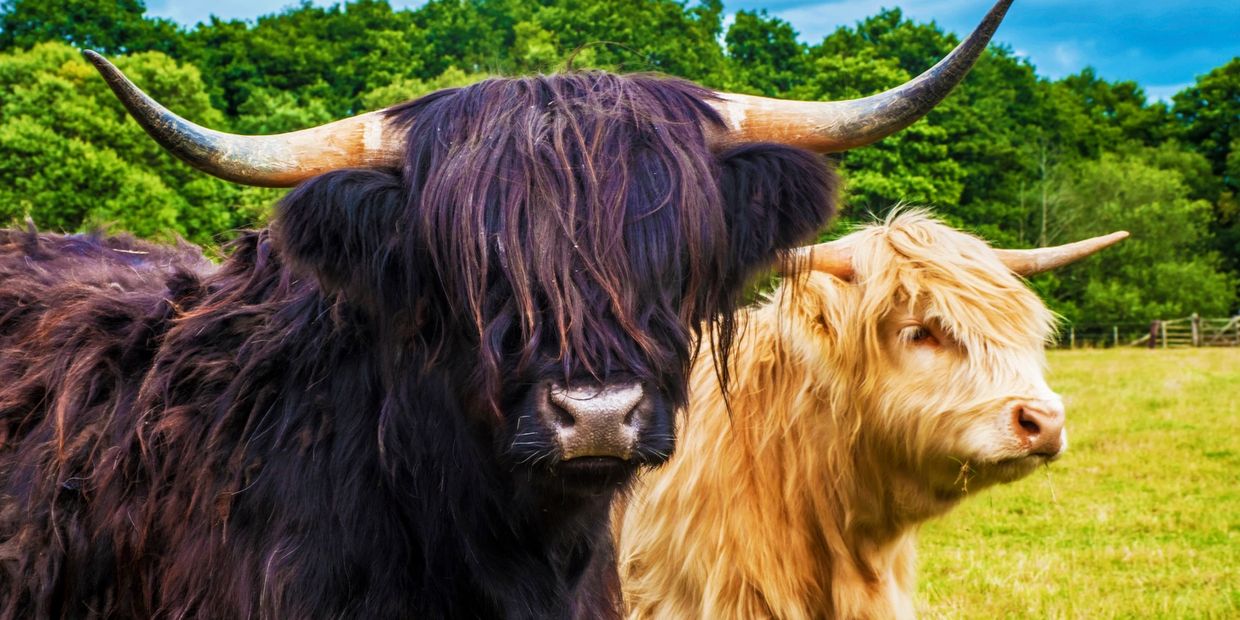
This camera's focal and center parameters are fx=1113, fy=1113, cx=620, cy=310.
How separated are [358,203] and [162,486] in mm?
906

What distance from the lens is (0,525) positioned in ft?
9.16

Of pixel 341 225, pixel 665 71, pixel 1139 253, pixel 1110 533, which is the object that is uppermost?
pixel 665 71

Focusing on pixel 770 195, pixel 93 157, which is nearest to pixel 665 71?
pixel 93 157

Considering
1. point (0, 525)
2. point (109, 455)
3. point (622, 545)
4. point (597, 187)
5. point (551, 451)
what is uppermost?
point (597, 187)

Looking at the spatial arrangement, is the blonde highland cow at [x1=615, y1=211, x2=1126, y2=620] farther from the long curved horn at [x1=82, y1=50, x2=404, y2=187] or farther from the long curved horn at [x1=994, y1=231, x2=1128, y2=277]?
the long curved horn at [x1=82, y1=50, x2=404, y2=187]

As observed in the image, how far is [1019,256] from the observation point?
4.31 metres

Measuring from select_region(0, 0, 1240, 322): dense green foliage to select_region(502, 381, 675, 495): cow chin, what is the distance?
2692 centimetres

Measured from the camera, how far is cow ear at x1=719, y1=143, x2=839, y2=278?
2.58 meters

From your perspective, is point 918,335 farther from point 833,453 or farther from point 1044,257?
point 1044,257

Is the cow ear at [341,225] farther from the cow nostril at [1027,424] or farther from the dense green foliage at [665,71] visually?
the dense green foliage at [665,71]

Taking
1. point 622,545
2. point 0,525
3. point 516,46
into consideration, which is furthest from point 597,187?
point 516,46

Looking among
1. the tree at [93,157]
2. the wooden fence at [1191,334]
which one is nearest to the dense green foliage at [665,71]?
the tree at [93,157]

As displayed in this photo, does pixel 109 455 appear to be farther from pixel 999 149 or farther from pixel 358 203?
pixel 999 149

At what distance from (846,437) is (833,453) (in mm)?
76
